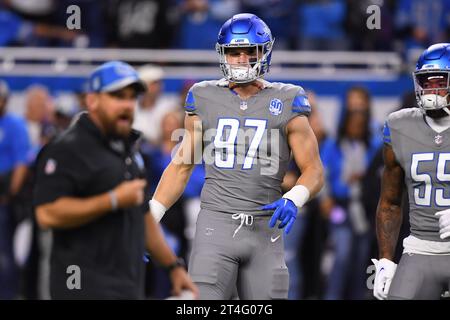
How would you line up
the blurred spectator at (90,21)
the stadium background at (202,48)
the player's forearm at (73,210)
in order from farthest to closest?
the blurred spectator at (90,21)
the stadium background at (202,48)
the player's forearm at (73,210)

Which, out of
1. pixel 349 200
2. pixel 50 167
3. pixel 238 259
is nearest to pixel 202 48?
pixel 349 200

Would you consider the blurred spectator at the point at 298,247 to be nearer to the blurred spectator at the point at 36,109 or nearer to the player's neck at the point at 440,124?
the blurred spectator at the point at 36,109

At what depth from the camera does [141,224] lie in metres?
5.54

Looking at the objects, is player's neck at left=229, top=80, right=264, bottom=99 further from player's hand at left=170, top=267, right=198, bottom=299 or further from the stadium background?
the stadium background

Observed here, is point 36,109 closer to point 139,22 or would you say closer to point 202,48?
point 139,22

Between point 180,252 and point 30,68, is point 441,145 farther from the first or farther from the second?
point 30,68

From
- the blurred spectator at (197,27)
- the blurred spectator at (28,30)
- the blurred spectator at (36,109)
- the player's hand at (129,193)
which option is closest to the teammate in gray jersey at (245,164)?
the player's hand at (129,193)

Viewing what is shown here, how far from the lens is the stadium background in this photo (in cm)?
1084

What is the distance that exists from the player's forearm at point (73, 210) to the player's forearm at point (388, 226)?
1.90 meters

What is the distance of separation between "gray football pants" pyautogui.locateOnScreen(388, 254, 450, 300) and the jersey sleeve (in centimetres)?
191

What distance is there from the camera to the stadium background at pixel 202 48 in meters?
10.8

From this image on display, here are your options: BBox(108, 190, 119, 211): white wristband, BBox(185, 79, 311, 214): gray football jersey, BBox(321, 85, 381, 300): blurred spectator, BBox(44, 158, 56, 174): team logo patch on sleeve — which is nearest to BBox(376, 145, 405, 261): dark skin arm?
BBox(185, 79, 311, 214): gray football jersey

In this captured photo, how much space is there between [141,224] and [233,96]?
1369 millimetres
